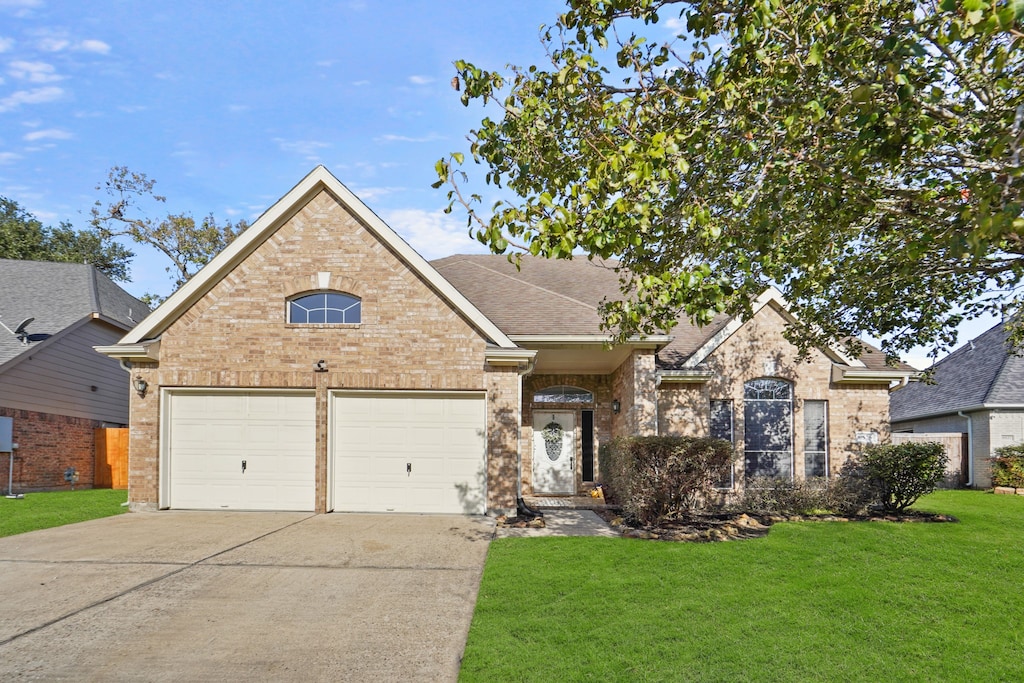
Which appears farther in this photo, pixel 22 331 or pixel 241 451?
pixel 22 331

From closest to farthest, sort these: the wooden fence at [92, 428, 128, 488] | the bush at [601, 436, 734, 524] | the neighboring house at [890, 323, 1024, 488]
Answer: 1. the bush at [601, 436, 734, 524]
2. the wooden fence at [92, 428, 128, 488]
3. the neighboring house at [890, 323, 1024, 488]

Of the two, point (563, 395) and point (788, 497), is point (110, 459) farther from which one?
point (788, 497)

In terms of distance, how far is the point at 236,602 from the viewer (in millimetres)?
6547

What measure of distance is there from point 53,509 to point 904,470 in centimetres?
1581

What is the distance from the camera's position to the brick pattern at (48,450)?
16.9 metres

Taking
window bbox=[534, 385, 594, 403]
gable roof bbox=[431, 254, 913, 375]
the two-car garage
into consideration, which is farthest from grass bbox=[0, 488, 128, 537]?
window bbox=[534, 385, 594, 403]

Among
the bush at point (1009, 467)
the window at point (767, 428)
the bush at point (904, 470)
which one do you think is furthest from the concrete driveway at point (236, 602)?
the bush at point (1009, 467)

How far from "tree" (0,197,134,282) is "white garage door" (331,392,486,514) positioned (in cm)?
2715

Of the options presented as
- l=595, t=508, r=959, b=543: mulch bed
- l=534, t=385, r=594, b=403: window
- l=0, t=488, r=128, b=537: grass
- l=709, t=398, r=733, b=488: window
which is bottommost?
l=0, t=488, r=128, b=537: grass

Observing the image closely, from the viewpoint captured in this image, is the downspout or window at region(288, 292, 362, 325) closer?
window at region(288, 292, 362, 325)

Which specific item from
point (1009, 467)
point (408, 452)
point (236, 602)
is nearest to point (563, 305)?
point (408, 452)

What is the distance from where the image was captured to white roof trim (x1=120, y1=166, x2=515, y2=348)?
12109 millimetres

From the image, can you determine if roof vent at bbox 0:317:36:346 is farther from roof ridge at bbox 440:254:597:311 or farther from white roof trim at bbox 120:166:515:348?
roof ridge at bbox 440:254:597:311

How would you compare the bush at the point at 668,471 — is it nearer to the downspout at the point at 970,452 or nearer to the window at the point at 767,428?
the window at the point at 767,428
